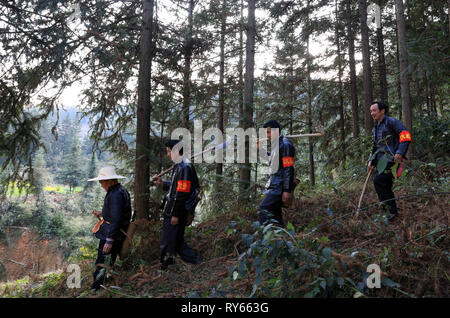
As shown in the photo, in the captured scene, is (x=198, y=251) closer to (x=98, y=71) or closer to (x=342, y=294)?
(x=342, y=294)

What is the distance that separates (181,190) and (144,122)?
2.44 metres

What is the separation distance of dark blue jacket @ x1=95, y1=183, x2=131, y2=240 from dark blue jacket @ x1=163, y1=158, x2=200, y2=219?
0.72 m

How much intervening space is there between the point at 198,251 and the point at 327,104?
1115cm

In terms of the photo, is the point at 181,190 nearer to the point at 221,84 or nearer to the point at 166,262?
the point at 166,262

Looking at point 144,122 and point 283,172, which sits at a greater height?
point 144,122

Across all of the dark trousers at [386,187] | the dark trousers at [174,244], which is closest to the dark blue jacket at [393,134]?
the dark trousers at [386,187]

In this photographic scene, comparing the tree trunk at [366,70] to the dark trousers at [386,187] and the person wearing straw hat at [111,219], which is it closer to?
the dark trousers at [386,187]

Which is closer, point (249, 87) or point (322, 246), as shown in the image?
point (322, 246)

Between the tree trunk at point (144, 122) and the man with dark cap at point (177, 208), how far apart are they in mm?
1438

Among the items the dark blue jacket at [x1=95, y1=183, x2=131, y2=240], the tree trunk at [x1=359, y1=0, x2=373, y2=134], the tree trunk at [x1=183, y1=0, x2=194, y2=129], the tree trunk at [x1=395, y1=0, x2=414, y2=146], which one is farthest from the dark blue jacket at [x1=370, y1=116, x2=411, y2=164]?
the tree trunk at [x1=183, y1=0, x2=194, y2=129]

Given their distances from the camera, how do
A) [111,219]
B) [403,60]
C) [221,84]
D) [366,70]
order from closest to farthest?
[111,219] → [403,60] → [366,70] → [221,84]

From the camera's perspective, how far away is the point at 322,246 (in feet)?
10.5

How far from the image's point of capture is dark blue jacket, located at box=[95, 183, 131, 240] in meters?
4.57

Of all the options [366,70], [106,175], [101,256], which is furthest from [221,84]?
[101,256]
